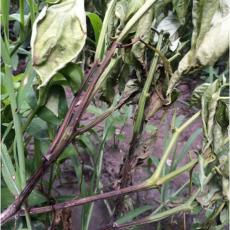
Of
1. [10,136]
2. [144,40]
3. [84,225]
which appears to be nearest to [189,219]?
[84,225]

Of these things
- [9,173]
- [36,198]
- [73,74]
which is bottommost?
[36,198]

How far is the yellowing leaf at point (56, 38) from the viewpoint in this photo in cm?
53

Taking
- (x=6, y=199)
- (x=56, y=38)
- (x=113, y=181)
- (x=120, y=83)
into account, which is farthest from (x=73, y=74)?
(x=113, y=181)

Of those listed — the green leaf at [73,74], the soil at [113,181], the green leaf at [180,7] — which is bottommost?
the soil at [113,181]

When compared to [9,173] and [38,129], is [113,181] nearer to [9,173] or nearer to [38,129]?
[38,129]

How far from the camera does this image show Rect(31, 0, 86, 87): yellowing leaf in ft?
1.72

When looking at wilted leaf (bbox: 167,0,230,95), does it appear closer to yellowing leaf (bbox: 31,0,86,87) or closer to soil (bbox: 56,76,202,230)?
yellowing leaf (bbox: 31,0,86,87)

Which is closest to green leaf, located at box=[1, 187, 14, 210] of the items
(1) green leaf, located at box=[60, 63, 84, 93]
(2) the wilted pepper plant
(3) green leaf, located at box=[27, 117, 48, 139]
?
(2) the wilted pepper plant

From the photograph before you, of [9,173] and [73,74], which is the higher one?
[73,74]

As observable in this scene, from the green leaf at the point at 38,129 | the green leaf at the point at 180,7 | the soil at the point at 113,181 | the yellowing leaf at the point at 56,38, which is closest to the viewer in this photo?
the yellowing leaf at the point at 56,38

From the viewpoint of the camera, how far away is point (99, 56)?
579mm

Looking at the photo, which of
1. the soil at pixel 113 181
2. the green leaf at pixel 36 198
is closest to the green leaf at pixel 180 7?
the soil at pixel 113 181

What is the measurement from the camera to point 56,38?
53 cm

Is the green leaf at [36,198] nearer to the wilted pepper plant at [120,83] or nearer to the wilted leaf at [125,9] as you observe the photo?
the wilted pepper plant at [120,83]
